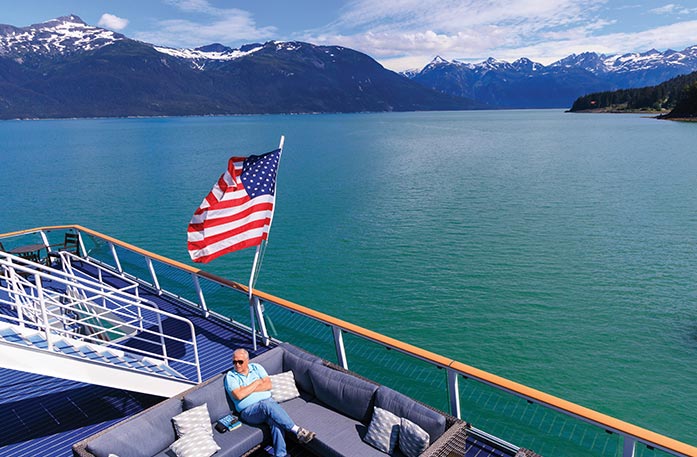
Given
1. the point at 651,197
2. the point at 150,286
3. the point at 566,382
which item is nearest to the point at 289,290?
the point at 150,286

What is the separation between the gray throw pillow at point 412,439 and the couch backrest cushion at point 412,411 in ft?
0.30

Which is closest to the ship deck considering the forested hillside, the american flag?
the american flag

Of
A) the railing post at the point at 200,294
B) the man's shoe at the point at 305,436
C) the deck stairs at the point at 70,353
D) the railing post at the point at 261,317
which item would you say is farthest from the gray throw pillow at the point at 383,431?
the railing post at the point at 200,294

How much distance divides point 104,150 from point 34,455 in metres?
81.6

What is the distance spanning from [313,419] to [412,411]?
55.6 inches

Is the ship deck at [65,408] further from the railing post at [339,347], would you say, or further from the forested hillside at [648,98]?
the forested hillside at [648,98]

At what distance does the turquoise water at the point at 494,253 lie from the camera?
1295 centimetres

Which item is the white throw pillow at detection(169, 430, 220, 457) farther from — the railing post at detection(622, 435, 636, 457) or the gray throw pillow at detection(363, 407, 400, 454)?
the railing post at detection(622, 435, 636, 457)

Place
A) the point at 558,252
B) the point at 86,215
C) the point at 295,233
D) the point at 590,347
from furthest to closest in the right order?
1. the point at 86,215
2. the point at 295,233
3. the point at 558,252
4. the point at 590,347

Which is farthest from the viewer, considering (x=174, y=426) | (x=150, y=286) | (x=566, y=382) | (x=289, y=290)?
(x=289, y=290)

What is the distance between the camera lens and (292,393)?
6461mm

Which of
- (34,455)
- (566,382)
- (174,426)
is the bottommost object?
(566,382)

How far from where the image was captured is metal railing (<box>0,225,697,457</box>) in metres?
4.34

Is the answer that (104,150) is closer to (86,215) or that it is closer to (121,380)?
(86,215)
